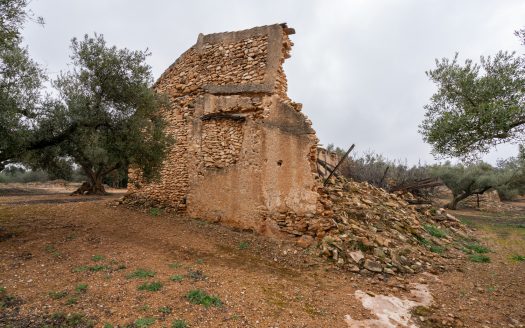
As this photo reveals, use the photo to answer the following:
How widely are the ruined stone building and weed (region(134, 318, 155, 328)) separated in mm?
4622

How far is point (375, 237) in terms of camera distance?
7.53 m

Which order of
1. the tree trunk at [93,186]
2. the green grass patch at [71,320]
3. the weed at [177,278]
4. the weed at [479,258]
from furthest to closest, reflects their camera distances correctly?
the tree trunk at [93,186] < the weed at [479,258] < the weed at [177,278] < the green grass patch at [71,320]

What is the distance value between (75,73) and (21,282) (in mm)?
4914

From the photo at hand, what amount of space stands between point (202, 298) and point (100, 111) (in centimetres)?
517

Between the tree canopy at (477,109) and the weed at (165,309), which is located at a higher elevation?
the tree canopy at (477,109)

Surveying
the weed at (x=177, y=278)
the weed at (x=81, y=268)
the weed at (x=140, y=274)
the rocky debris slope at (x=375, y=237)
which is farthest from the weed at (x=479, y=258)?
the weed at (x=81, y=268)

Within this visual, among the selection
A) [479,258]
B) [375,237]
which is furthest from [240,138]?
[479,258]

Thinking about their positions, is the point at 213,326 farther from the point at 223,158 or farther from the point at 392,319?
the point at 223,158

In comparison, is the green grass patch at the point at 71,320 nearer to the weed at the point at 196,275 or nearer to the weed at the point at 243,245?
the weed at the point at 196,275

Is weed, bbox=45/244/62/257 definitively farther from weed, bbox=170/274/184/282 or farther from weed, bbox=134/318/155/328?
weed, bbox=134/318/155/328

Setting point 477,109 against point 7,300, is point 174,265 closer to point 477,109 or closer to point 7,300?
point 7,300

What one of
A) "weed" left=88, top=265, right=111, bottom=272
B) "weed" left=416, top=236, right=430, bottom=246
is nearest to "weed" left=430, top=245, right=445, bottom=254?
"weed" left=416, top=236, right=430, bottom=246

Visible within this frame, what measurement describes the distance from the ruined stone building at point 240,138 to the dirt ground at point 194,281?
0.91 meters

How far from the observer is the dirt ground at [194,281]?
4.04 meters
